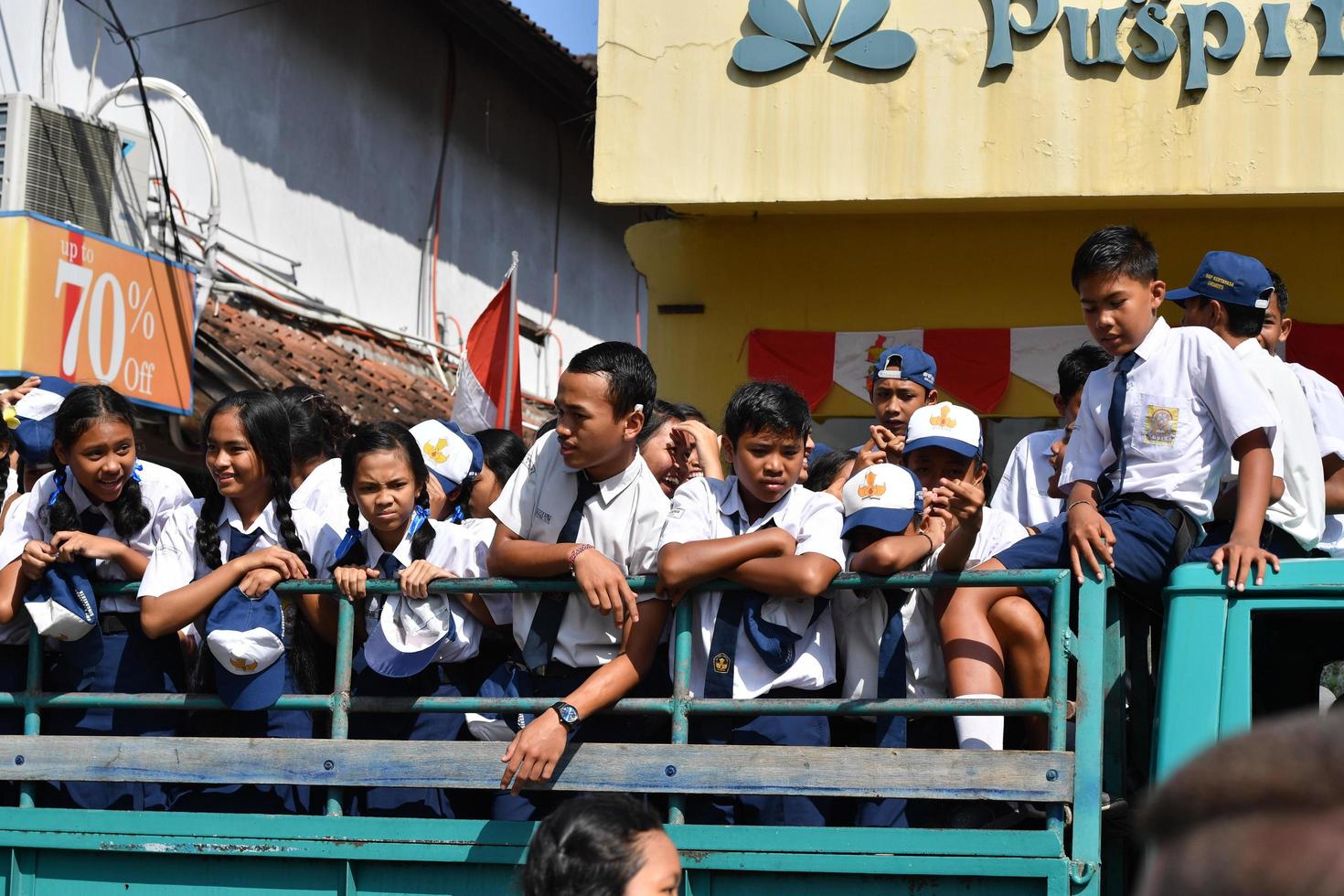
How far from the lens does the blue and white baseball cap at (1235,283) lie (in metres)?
3.83

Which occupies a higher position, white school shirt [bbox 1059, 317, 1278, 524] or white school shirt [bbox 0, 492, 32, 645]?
white school shirt [bbox 1059, 317, 1278, 524]

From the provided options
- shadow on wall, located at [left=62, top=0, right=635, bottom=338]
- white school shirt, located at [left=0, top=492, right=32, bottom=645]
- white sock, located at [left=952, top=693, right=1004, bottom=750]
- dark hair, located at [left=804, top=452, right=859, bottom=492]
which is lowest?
white sock, located at [left=952, top=693, right=1004, bottom=750]

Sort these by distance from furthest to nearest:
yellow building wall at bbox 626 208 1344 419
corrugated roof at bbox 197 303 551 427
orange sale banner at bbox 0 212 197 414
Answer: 1. corrugated roof at bbox 197 303 551 427
2. orange sale banner at bbox 0 212 197 414
3. yellow building wall at bbox 626 208 1344 419

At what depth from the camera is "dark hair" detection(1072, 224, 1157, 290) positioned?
11.5 ft

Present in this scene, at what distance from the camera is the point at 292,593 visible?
3.76m

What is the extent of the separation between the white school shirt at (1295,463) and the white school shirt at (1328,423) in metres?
0.27

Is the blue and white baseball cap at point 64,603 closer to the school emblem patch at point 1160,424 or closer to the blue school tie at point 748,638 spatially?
the blue school tie at point 748,638

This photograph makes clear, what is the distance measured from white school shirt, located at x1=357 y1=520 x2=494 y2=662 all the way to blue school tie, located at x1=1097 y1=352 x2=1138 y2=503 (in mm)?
1559

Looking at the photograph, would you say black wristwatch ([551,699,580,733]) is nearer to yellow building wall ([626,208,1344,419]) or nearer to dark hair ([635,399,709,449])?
dark hair ([635,399,709,449])

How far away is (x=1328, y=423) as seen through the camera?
3977 millimetres

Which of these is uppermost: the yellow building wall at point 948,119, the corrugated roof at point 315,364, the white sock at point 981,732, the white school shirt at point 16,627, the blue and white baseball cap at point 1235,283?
the yellow building wall at point 948,119

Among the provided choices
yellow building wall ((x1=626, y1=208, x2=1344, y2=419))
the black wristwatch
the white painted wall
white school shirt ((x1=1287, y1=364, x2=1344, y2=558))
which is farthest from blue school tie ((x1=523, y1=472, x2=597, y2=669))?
the white painted wall

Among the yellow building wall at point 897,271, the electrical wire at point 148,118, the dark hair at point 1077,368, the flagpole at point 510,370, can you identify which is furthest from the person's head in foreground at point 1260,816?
the electrical wire at point 148,118

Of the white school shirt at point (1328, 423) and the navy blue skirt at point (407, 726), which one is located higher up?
the white school shirt at point (1328, 423)
